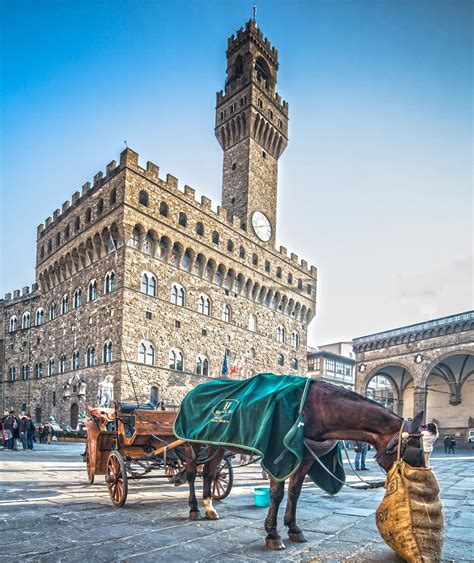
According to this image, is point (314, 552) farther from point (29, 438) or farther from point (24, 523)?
point (29, 438)

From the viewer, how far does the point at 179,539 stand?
15.8 ft

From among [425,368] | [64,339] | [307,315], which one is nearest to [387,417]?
[64,339]

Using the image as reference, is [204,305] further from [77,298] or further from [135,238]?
[77,298]

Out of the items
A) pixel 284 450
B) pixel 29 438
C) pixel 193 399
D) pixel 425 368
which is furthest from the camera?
pixel 425 368

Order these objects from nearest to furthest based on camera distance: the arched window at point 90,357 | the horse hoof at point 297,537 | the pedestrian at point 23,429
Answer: the horse hoof at point 297,537 < the pedestrian at point 23,429 < the arched window at point 90,357

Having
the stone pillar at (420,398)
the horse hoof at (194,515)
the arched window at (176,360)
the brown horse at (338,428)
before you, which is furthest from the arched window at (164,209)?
the brown horse at (338,428)

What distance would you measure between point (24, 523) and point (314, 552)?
10.9 feet

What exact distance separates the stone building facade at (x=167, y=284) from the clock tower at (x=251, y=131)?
121 millimetres

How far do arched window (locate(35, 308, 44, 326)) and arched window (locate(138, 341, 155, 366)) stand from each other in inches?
497

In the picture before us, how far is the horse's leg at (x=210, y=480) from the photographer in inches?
232

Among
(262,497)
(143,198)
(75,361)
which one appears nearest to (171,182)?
(143,198)

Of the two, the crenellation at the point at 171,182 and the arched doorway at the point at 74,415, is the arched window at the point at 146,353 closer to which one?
the arched doorway at the point at 74,415

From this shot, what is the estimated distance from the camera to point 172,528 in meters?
5.32

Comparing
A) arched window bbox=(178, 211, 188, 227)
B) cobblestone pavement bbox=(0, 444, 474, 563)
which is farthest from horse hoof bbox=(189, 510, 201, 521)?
arched window bbox=(178, 211, 188, 227)
